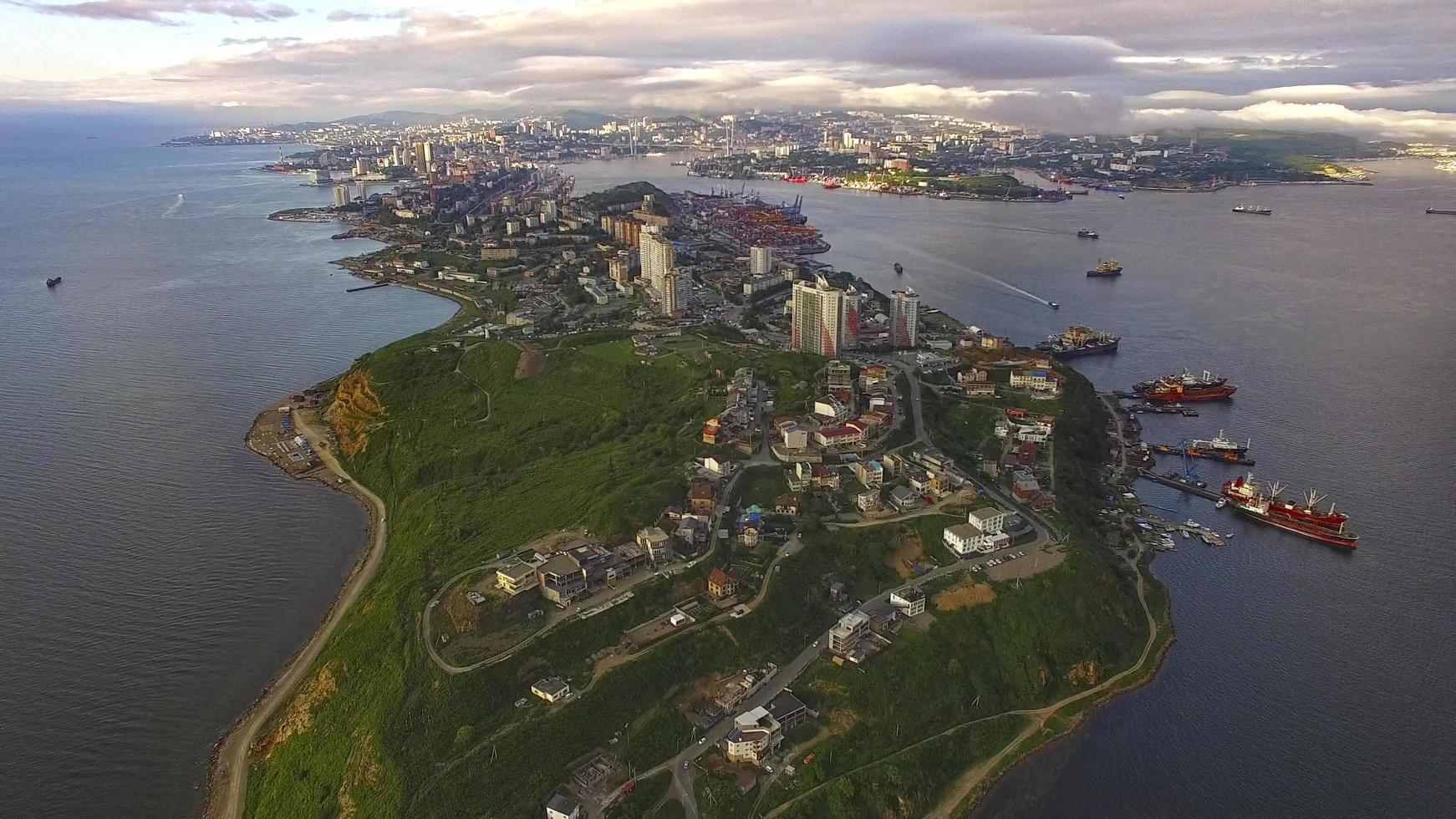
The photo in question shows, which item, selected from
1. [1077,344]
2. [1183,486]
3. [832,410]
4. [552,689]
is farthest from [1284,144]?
[552,689]

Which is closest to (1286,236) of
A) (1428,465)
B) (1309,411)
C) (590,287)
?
(1309,411)

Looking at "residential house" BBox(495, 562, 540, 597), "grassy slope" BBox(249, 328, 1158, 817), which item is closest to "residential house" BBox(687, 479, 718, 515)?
"grassy slope" BBox(249, 328, 1158, 817)

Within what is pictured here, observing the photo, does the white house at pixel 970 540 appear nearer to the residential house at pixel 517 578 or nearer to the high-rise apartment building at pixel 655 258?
the residential house at pixel 517 578

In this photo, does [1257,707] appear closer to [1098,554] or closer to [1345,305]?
[1098,554]

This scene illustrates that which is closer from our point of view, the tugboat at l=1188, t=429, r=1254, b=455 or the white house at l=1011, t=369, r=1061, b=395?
the tugboat at l=1188, t=429, r=1254, b=455

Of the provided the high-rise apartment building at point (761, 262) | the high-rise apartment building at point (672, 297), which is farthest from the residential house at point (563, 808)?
the high-rise apartment building at point (761, 262)

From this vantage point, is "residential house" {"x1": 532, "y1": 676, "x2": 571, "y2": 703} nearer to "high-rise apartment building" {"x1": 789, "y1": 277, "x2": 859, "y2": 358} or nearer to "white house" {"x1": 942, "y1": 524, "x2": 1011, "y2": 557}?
"white house" {"x1": 942, "y1": 524, "x2": 1011, "y2": 557}

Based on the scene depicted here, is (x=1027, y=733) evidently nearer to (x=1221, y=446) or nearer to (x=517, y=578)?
(x=517, y=578)
